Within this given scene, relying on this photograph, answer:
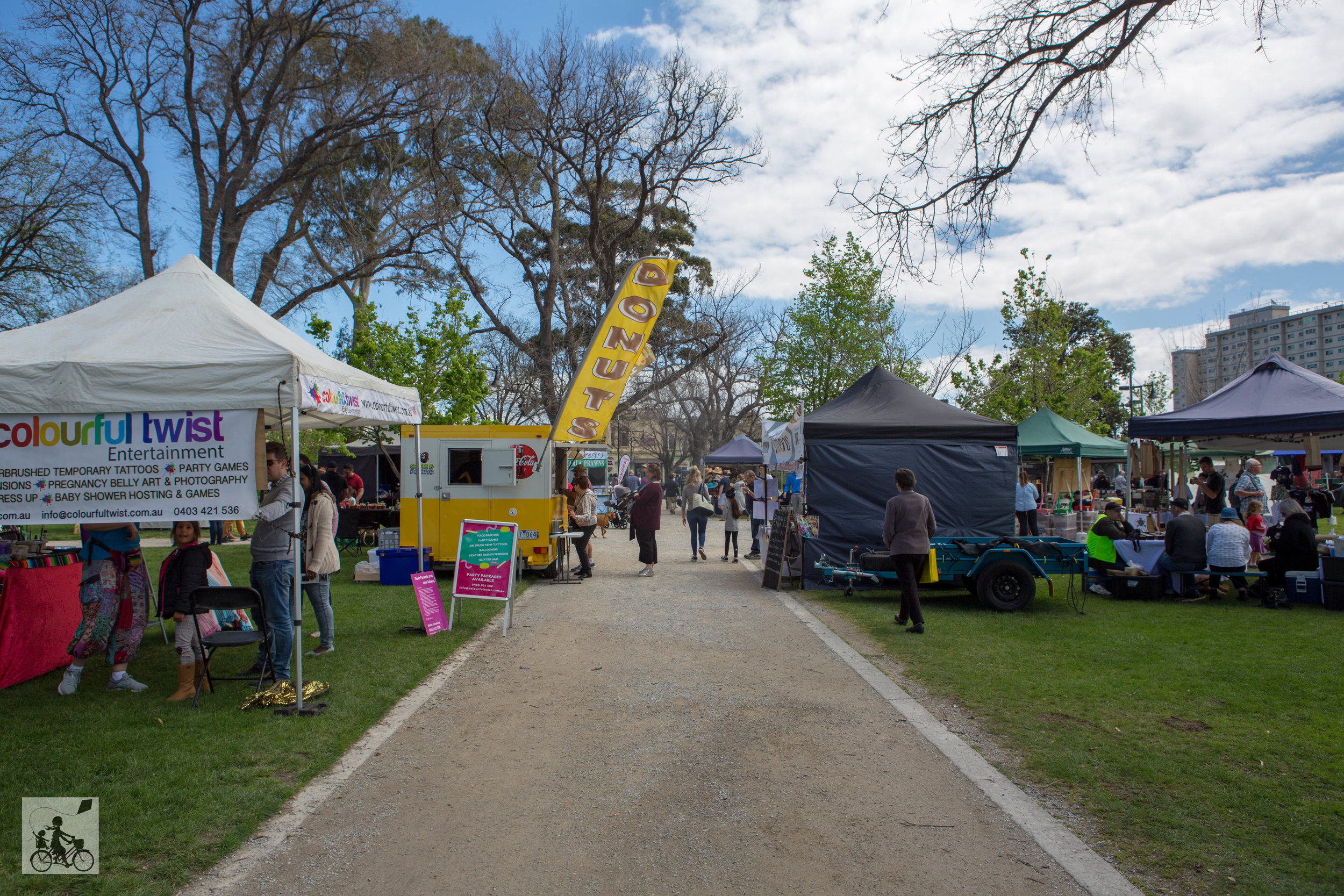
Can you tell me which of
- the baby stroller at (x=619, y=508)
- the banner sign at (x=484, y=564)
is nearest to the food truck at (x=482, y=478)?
the banner sign at (x=484, y=564)

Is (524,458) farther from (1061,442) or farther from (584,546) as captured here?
(1061,442)

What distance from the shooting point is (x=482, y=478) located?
494 inches

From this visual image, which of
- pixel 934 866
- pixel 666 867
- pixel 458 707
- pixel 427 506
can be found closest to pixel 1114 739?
pixel 934 866

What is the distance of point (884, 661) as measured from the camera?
7406 millimetres

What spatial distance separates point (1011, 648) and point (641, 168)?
22.1m

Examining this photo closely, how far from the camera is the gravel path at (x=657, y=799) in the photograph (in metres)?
3.35

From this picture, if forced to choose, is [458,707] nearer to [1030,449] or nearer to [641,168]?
[1030,449]

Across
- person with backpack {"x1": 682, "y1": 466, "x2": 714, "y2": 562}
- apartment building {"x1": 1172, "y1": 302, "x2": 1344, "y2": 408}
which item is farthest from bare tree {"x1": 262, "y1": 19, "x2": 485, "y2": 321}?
apartment building {"x1": 1172, "y1": 302, "x2": 1344, "y2": 408}

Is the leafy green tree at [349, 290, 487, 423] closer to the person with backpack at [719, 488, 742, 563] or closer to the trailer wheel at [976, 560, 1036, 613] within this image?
the person with backpack at [719, 488, 742, 563]

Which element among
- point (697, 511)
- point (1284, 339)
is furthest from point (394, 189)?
point (1284, 339)

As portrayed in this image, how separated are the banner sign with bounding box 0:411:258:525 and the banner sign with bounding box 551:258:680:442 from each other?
230 inches

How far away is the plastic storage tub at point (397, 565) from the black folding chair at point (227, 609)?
5.69 meters

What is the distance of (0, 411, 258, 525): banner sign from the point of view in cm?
541

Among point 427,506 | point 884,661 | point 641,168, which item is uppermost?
point 641,168
